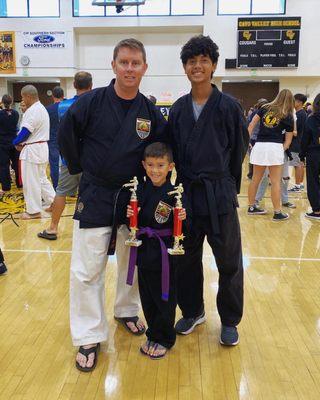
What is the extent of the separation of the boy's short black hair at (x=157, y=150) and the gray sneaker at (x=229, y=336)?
1.09 m

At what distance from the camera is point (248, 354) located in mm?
2412

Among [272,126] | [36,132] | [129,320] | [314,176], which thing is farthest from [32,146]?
[314,176]

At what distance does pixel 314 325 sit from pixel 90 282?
1.51 meters

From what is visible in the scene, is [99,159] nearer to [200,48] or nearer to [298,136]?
[200,48]

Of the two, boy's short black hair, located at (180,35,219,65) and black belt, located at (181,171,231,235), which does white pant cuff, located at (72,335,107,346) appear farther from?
boy's short black hair, located at (180,35,219,65)

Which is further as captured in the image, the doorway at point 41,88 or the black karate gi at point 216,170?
the doorway at point 41,88

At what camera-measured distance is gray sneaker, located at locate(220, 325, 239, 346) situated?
2488 mm

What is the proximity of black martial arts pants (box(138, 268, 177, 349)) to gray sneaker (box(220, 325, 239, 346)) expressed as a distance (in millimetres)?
307

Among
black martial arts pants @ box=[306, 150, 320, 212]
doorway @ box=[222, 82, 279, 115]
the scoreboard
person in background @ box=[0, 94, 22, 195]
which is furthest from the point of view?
doorway @ box=[222, 82, 279, 115]

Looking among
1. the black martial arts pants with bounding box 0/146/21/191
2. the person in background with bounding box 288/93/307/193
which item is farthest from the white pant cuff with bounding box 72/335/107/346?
the person in background with bounding box 288/93/307/193

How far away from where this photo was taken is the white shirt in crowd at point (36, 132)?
16.9 feet

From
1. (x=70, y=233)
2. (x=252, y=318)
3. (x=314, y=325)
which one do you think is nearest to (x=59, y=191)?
(x=70, y=233)

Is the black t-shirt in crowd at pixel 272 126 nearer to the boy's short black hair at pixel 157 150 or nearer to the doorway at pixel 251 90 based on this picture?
the boy's short black hair at pixel 157 150

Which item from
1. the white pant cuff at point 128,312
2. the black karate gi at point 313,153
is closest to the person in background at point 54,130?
the black karate gi at point 313,153
